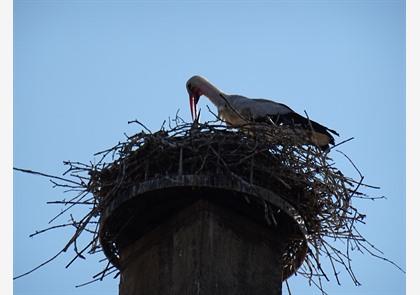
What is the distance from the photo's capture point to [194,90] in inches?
484

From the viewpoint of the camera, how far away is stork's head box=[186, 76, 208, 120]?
1216 centimetres

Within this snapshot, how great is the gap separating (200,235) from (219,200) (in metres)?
0.44

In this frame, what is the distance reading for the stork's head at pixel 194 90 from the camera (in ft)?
39.9

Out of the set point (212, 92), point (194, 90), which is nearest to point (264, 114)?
point (212, 92)

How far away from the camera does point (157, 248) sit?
6.34 m

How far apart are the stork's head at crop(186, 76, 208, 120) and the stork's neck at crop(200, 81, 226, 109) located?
0.11m

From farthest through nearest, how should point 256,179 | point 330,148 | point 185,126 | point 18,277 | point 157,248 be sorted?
1. point 330,148
2. point 185,126
3. point 256,179
4. point 157,248
5. point 18,277

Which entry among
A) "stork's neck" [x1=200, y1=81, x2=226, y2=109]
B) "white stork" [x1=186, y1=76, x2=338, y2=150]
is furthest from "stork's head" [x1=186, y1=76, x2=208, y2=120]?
"white stork" [x1=186, y1=76, x2=338, y2=150]

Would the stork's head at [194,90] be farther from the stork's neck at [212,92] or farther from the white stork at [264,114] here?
the white stork at [264,114]

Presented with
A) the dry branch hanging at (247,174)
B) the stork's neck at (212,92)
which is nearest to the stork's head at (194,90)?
the stork's neck at (212,92)

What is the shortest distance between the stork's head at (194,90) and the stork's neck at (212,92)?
11cm

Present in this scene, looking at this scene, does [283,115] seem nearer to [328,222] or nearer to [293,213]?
[328,222]

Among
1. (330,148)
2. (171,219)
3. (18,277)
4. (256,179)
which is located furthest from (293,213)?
(330,148)

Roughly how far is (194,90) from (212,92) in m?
0.58
